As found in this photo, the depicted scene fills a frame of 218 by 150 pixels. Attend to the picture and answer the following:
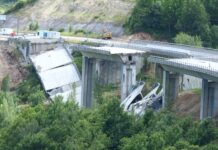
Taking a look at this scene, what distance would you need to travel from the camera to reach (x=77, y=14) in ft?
334

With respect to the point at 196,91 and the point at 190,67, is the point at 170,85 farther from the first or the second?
the point at 190,67

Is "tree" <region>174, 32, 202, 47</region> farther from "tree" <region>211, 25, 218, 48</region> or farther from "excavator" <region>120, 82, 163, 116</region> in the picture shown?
"excavator" <region>120, 82, 163, 116</region>

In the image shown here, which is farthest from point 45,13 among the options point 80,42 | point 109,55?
point 109,55

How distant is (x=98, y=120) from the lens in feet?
179

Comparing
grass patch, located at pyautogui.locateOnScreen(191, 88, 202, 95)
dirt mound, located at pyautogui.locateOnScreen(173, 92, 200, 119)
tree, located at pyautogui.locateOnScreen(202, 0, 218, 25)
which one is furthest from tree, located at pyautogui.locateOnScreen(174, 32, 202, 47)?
dirt mound, located at pyautogui.locateOnScreen(173, 92, 200, 119)

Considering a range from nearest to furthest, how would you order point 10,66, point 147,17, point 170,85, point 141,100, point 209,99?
point 209,99 < point 170,85 < point 141,100 < point 10,66 < point 147,17

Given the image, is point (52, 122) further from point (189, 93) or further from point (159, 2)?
point (159, 2)

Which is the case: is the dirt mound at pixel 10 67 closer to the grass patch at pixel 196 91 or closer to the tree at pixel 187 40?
the tree at pixel 187 40

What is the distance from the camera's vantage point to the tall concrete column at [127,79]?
70875 millimetres

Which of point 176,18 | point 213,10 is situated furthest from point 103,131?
point 213,10

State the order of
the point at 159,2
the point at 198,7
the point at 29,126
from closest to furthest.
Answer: the point at 29,126 → the point at 198,7 → the point at 159,2

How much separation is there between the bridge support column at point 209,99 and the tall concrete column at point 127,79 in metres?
14.4

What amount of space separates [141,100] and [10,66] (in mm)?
21823

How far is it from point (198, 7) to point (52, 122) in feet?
110
